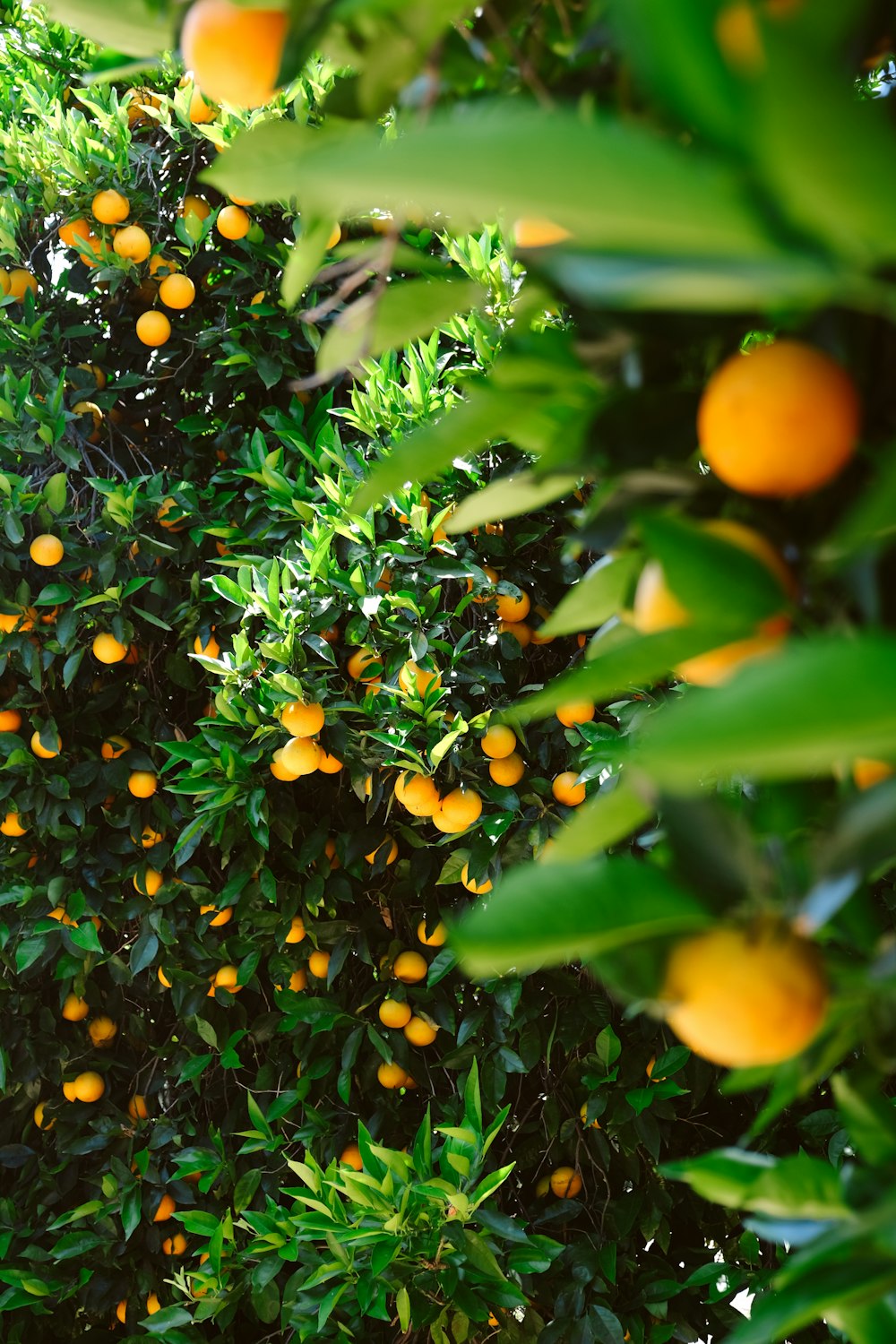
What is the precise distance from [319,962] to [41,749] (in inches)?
23.5

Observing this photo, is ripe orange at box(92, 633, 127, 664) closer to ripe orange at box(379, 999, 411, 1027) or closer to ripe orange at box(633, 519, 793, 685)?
ripe orange at box(379, 999, 411, 1027)

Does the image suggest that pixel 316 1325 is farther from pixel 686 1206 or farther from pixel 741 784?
pixel 741 784

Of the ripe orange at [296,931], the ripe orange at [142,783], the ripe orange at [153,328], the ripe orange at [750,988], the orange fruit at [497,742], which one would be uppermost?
the ripe orange at [750,988]

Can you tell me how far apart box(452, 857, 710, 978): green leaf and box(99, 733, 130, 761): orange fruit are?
1.70 meters

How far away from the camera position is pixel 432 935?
5.56ft

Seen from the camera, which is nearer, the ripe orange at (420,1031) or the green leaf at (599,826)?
the green leaf at (599,826)

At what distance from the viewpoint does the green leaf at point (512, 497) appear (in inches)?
14.9

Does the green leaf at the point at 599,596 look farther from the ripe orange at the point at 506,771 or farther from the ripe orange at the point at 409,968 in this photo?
the ripe orange at the point at 409,968

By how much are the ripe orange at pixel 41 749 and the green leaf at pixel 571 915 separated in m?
1.66

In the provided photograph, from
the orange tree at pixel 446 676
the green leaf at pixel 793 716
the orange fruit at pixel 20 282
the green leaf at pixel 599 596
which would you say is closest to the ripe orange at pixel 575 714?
the orange tree at pixel 446 676

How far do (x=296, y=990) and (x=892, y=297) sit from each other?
1.70m

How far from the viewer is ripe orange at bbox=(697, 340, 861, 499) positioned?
0.95 feet

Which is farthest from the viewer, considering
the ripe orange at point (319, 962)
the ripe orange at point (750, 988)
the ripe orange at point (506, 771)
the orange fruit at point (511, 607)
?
the ripe orange at point (319, 962)

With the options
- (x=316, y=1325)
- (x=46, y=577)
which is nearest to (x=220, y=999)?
(x=316, y=1325)
